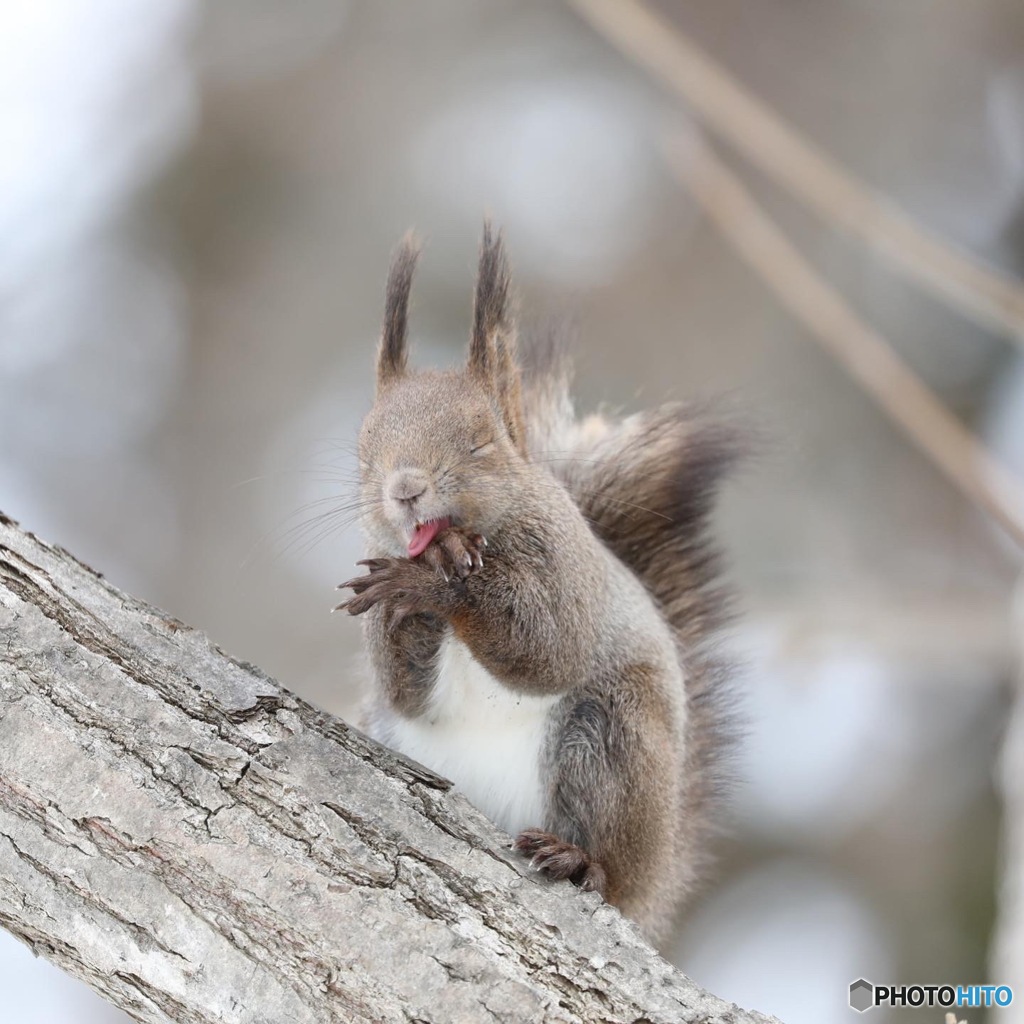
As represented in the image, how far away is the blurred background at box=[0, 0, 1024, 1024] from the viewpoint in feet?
19.9

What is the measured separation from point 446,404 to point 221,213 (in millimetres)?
4500

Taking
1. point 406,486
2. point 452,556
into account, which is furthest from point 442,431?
point 452,556

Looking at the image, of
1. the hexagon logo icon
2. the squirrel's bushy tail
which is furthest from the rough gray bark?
the squirrel's bushy tail

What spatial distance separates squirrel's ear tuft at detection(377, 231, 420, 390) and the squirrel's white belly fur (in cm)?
74

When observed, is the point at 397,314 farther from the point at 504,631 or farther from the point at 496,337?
the point at 504,631

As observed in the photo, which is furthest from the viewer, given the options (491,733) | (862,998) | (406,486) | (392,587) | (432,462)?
(862,998)

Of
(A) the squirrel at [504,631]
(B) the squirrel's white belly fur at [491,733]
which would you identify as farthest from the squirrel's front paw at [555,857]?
(B) the squirrel's white belly fur at [491,733]

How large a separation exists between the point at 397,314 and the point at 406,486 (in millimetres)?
553

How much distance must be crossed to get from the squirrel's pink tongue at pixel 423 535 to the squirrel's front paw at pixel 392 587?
7cm

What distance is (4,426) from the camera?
631 centimetres

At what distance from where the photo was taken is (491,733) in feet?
9.56

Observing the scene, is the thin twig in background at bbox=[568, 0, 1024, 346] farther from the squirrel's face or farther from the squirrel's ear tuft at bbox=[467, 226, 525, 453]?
the squirrel's face

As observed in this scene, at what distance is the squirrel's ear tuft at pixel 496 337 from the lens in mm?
2848

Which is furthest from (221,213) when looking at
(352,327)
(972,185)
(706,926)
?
(706,926)
